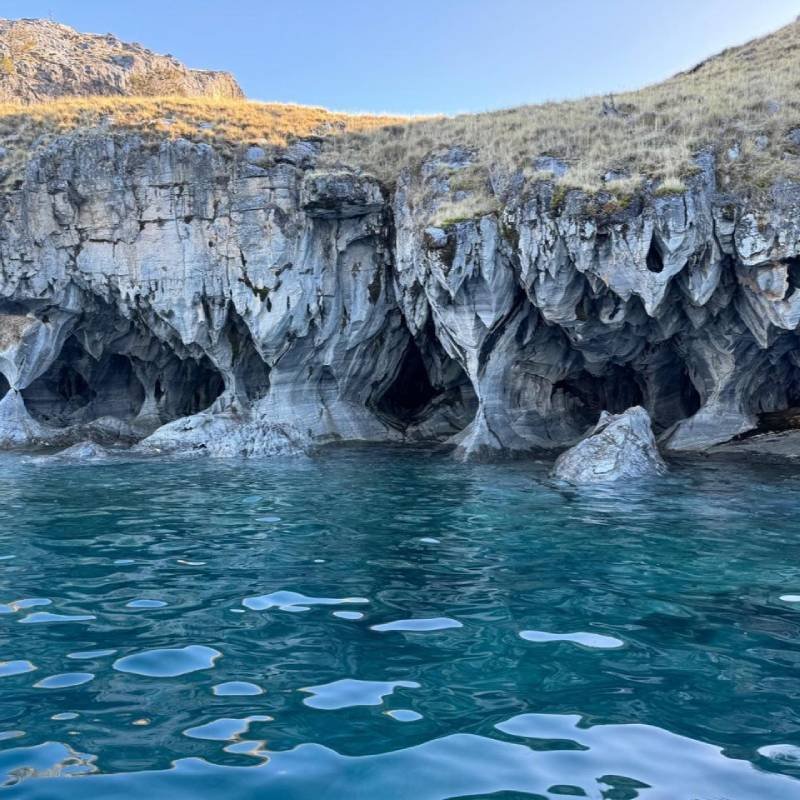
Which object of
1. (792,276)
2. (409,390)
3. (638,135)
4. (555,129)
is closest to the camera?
(792,276)

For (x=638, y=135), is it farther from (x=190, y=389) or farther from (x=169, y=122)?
(x=190, y=389)

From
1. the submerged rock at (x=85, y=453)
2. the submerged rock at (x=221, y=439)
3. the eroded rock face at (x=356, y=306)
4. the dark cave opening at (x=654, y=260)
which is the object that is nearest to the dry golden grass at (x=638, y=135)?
the eroded rock face at (x=356, y=306)

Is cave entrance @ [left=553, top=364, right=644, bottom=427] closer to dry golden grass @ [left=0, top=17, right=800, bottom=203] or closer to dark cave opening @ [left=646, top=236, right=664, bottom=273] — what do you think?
dark cave opening @ [left=646, top=236, right=664, bottom=273]

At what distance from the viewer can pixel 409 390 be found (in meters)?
39.4

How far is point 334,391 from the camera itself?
3391 cm

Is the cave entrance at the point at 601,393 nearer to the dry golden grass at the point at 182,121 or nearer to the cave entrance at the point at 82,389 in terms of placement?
the dry golden grass at the point at 182,121

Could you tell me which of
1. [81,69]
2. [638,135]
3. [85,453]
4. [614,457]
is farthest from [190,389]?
[81,69]

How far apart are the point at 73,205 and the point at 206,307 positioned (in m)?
7.35

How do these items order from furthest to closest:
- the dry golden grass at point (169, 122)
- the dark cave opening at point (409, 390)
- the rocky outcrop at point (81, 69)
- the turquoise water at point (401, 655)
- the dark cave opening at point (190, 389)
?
the rocky outcrop at point (81, 69), the dark cave opening at point (190, 389), the dark cave opening at point (409, 390), the dry golden grass at point (169, 122), the turquoise water at point (401, 655)

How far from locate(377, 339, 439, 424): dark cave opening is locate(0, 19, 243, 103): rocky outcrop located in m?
41.5

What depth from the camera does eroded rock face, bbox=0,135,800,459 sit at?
85.5ft

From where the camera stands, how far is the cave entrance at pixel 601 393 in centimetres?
3253

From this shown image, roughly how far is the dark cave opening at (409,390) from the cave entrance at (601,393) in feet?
24.8

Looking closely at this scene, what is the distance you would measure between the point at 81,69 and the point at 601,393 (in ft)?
216
